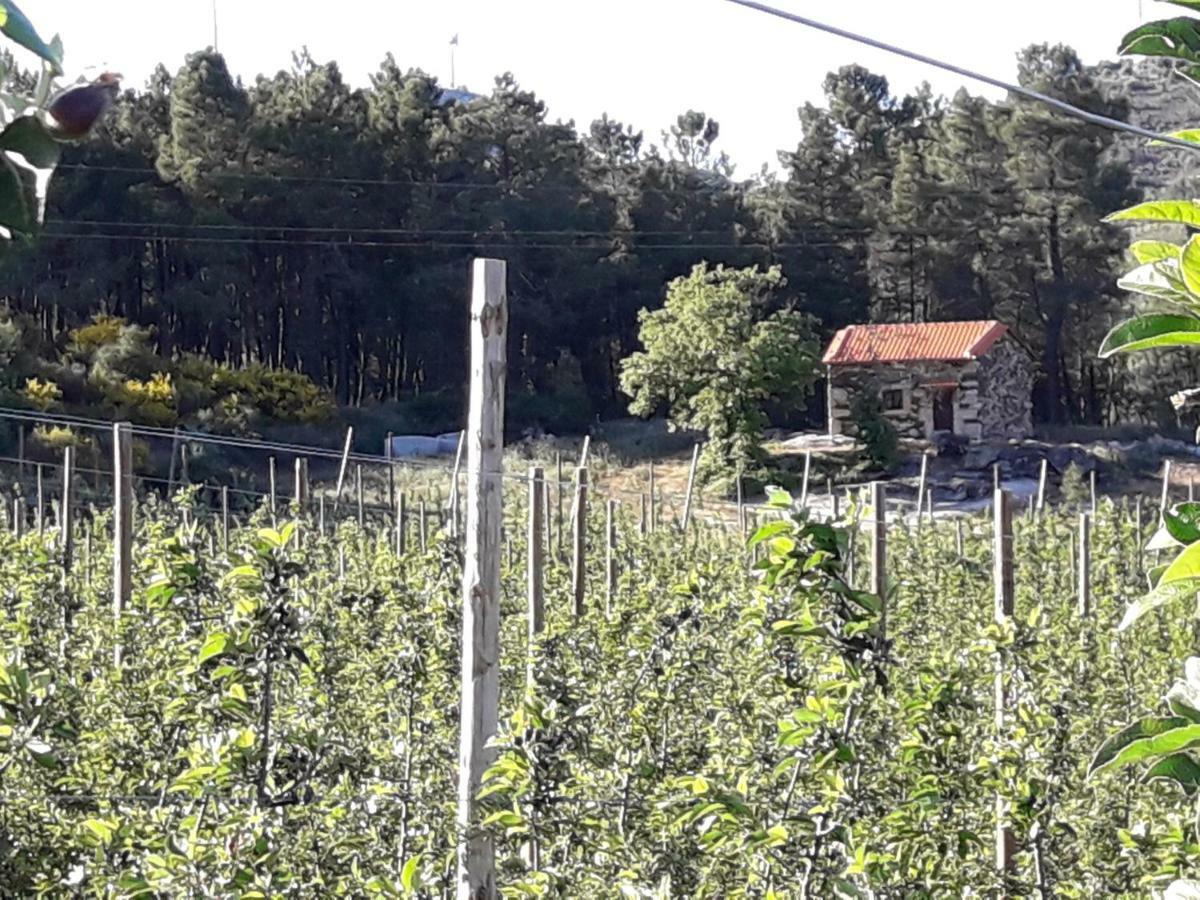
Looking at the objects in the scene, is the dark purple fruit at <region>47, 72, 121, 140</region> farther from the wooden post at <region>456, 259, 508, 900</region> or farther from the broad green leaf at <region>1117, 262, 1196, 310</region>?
the wooden post at <region>456, 259, 508, 900</region>

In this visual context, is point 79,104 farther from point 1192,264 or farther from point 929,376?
point 929,376

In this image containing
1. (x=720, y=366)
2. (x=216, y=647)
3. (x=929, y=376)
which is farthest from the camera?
(x=929, y=376)

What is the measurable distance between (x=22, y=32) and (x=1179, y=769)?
2.81 ft

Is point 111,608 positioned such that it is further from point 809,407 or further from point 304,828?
point 809,407

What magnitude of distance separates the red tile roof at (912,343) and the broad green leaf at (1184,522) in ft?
91.5

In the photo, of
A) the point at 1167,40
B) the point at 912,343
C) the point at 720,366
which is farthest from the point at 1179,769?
the point at 912,343

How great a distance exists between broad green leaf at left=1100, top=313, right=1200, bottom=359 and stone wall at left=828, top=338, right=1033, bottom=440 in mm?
27758

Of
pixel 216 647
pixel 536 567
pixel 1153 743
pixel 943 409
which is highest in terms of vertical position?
pixel 1153 743

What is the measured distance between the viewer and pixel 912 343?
29406 mm

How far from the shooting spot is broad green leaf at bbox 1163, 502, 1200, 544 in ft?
3.71

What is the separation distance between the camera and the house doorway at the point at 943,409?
29359 mm

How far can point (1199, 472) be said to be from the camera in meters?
26.6

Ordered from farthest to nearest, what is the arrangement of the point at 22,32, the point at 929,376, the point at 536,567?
the point at 929,376, the point at 536,567, the point at 22,32

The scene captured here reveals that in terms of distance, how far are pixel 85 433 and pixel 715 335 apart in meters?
9.21
